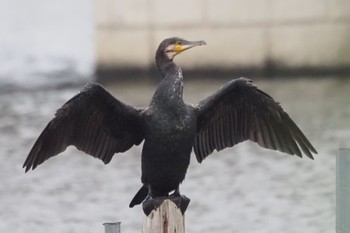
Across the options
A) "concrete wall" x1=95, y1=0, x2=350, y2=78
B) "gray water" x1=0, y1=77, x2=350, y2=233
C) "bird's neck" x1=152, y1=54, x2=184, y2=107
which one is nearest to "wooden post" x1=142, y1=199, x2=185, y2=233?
"bird's neck" x1=152, y1=54, x2=184, y2=107

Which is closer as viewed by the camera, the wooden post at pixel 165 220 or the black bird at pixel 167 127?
the wooden post at pixel 165 220

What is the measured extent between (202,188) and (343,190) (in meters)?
3.63

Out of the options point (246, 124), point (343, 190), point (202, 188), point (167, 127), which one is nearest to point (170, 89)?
point (167, 127)

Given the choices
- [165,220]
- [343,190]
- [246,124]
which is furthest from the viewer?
[246,124]

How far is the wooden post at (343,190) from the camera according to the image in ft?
12.0

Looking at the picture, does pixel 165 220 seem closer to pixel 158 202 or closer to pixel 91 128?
pixel 158 202

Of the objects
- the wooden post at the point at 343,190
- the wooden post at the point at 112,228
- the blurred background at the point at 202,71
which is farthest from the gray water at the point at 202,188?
the wooden post at the point at 112,228

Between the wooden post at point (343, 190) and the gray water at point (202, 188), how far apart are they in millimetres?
2528

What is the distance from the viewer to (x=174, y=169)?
3.68 m

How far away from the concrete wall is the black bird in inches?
256

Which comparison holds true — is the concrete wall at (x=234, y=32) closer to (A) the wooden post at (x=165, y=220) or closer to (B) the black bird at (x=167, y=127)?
(B) the black bird at (x=167, y=127)

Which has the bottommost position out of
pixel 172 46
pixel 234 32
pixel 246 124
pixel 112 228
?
pixel 234 32

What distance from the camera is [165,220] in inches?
138

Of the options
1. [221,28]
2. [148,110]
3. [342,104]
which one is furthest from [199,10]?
[148,110]
